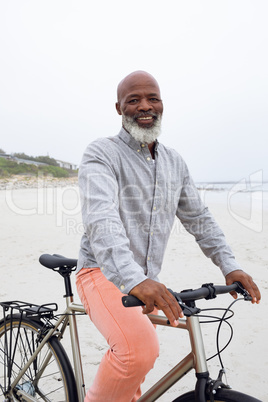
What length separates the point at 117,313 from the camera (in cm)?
158

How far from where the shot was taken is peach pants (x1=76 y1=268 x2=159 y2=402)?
1495mm

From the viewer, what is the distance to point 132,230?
5.96 feet

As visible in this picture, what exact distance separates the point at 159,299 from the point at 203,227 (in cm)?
88

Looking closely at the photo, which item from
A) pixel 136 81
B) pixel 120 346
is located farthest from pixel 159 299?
pixel 136 81

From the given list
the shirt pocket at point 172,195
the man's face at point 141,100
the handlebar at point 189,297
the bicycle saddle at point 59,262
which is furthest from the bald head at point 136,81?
the handlebar at point 189,297

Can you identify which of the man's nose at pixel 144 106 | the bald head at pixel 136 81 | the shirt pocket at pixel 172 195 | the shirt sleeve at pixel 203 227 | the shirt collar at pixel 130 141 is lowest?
the shirt sleeve at pixel 203 227

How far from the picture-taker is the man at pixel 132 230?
1464mm

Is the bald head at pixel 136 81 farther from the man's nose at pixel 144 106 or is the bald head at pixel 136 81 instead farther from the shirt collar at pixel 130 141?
the shirt collar at pixel 130 141

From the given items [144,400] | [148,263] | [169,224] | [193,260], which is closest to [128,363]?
[144,400]

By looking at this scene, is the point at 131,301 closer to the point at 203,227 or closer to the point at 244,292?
the point at 244,292

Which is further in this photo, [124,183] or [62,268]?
[62,268]

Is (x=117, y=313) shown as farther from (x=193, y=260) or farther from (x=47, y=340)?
(x=193, y=260)

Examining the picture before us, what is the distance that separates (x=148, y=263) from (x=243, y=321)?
2.81 m

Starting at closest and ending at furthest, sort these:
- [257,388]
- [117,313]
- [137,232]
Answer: [117,313], [137,232], [257,388]
